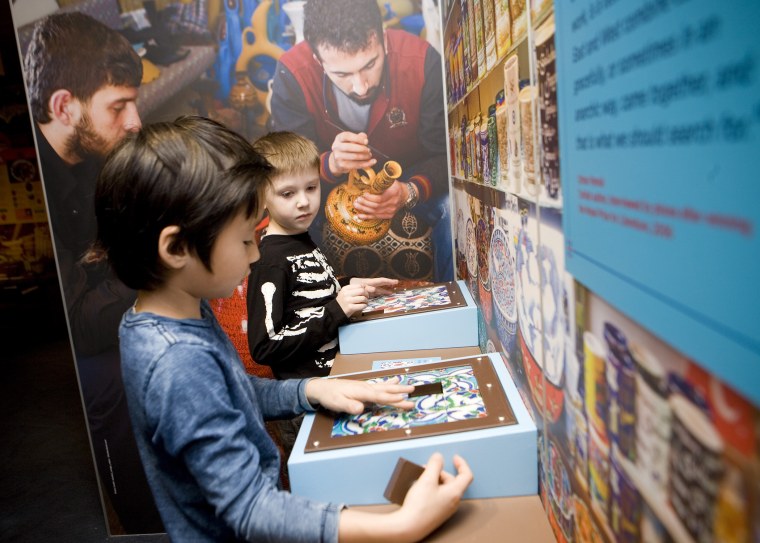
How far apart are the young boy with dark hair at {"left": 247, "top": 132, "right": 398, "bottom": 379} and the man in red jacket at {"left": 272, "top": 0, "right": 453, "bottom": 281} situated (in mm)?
349

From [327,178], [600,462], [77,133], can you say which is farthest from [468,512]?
[77,133]

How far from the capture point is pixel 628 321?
0.53 meters

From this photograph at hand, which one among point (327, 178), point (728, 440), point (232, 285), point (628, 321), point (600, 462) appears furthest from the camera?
point (327, 178)

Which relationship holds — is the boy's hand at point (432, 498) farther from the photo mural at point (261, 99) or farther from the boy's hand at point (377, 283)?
the photo mural at point (261, 99)

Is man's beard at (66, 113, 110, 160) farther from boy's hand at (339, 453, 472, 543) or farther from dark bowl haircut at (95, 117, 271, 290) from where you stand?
boy's hand at (339, 453, 472, 543)

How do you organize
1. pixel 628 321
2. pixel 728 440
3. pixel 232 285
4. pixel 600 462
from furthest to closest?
pixel 232 285
pixel 600 462
pixel 628 321
pixel 728 440

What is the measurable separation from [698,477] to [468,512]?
1.86 feet

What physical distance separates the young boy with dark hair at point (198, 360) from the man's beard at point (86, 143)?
4.60ft

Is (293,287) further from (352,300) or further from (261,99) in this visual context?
(261,99)

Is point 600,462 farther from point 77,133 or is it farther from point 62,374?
point 62,374

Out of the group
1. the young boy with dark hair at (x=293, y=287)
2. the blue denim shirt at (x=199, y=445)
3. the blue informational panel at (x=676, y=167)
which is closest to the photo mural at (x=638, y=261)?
the blue informational panel at (x=676, y=167)

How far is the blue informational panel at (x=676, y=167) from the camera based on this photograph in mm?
330

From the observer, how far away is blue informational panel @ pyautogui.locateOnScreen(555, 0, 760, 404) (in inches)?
13.0

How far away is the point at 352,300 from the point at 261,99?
3.25ft
